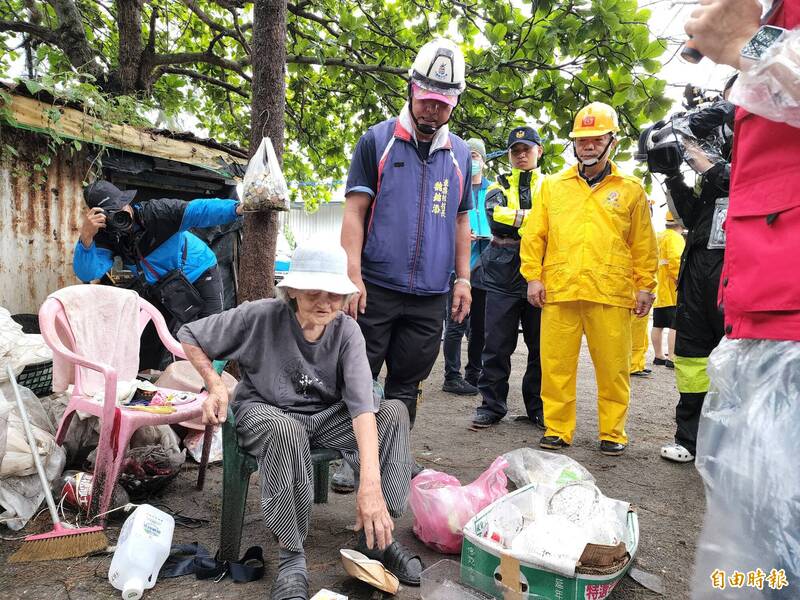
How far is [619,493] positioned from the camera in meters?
3.21

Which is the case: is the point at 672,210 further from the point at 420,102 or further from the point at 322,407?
the point at 322,407

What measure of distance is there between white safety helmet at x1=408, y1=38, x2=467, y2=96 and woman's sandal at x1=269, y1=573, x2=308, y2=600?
2.26 meters

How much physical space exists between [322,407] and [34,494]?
1.51 m

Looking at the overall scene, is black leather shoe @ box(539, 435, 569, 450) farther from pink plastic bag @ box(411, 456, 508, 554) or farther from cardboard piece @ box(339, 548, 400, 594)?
cardboard piece @ box(339, 548, 400, 594)

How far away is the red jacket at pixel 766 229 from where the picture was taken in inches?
48.6

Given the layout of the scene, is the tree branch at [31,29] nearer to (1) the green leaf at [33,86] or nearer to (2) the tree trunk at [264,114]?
(1) the green leaf at [33,86]

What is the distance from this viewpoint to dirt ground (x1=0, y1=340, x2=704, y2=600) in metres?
2.19

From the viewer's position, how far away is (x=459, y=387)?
5.87m

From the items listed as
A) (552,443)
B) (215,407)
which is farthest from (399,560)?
(552,443)

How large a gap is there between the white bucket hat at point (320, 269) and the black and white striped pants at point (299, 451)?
0.51 meters

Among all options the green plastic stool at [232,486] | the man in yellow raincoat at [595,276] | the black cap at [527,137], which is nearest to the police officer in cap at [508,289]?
the black cap at [527,137]

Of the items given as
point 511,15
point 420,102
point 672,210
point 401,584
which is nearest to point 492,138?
point 511,15

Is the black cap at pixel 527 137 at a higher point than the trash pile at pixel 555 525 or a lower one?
higher

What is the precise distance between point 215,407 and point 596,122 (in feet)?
9.40
